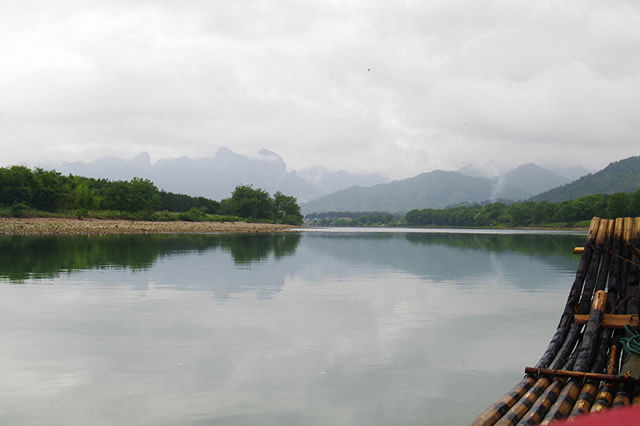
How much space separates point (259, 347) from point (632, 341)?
7260 millimetres

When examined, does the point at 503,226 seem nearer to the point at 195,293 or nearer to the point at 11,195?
the point at 11,195

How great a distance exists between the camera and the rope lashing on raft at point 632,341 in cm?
782

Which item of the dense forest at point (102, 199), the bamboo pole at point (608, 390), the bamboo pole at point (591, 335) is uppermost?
the dense forest at point (102, 199)

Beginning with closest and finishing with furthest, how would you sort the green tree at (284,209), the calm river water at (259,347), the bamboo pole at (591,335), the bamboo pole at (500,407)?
the bamboo pole at (500,407), the bamboo pole at (591,335), the calm river water at (259,347), the green tree at (284,209)

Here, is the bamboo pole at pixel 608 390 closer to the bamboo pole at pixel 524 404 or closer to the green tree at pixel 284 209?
the bamboo pole at pixel 524 404

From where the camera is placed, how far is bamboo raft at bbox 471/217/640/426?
20.2 feet

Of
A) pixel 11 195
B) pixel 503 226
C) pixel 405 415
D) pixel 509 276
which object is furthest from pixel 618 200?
pixel 405 415

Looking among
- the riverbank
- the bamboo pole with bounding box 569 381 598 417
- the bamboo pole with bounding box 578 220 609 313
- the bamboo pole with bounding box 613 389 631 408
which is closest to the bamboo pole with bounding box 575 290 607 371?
the bamboo pole with bounding box 578 220 609 313

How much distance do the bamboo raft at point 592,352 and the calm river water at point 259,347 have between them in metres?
1.31

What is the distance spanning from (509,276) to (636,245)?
15290mm

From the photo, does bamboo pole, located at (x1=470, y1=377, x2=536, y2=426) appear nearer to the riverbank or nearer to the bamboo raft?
the bamboo raft

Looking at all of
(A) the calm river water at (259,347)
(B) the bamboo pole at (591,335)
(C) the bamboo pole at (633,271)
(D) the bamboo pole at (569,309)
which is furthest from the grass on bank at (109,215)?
(B) the bamboo pole at (591,335)

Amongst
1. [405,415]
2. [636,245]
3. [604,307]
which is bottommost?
[405,415]

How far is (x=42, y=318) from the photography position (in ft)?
44.2
